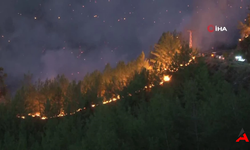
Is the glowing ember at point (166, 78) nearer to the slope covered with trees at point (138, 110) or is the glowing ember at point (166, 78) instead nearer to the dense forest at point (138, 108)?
the dense forest at point (138, 108)

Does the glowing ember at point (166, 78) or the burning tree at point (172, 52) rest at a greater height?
the burning tree at point (172, 52)

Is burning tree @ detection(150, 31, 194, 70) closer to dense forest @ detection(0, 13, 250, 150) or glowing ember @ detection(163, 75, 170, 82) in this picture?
dense forest @ detection(0, 13, 250, 150)

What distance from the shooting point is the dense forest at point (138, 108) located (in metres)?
8.10

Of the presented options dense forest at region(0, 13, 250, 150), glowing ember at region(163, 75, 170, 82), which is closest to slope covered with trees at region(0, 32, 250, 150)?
dense forest at region(0, 13, 250, 150)

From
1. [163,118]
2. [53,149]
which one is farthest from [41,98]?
[163,118]

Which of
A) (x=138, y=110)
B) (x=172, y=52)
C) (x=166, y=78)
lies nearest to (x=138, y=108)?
(x=138, y=110)

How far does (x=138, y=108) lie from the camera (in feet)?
55.1

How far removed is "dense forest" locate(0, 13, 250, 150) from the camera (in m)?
8.10

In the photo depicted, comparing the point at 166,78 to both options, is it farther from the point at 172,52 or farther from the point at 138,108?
the point at 138,108

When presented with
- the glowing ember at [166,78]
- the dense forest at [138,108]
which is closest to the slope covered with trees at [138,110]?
the dense forest at [138,108]

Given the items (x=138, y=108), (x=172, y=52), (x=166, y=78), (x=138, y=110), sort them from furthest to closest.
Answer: (x=172, y=52)
(x=166, y=78)
(x=138, y=108)
(x=138, y=110)

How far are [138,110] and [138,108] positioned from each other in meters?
4.86

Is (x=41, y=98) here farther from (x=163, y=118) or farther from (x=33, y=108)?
(x=163, y=118)

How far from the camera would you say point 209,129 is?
781cm
